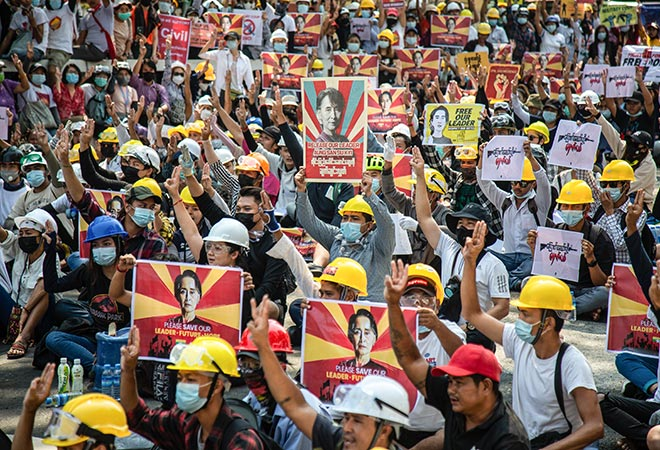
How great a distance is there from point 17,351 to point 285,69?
10285mm

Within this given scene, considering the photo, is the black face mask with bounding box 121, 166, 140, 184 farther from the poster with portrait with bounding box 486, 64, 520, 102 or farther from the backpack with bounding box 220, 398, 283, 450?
the poster with portrait with bounding box 486, 64, 520, 102

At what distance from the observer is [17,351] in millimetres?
9688

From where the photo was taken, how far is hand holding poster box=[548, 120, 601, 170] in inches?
498

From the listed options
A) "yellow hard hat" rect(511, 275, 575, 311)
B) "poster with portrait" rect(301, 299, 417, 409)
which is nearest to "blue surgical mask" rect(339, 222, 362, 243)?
"poster with portrait" rect(301, 299, 417, 409)

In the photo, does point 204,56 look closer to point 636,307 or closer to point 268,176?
point 268,176

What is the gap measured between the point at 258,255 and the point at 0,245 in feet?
10.2

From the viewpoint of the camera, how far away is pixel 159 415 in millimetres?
5816

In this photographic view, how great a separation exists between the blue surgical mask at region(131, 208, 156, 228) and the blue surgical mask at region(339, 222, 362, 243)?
177 centimetres

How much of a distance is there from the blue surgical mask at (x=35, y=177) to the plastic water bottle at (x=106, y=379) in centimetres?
443

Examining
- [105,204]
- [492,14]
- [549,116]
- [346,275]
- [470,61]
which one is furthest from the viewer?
[492,14]

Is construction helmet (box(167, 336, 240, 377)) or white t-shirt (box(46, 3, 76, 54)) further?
white t-shirt (box(46, 3, 76, 54))

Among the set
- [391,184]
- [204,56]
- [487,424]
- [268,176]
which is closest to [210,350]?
[487,424]

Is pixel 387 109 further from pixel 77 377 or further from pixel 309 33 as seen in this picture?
pixel 77 377

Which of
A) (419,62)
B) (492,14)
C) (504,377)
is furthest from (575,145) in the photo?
(492,14)
